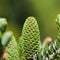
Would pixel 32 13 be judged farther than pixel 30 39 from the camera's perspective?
Yes

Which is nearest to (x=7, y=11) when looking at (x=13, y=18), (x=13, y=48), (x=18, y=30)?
(x=13, y=18)

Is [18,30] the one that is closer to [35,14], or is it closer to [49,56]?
[35,14]

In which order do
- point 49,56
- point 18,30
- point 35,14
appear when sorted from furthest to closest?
1. point 35,14
2. point 18,30
3. point 49,56

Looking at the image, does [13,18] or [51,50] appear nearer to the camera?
[51,50]

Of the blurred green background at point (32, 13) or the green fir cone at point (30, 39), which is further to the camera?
the blurred green background at point (32, 13)

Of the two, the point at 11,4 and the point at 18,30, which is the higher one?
the point at 11,4

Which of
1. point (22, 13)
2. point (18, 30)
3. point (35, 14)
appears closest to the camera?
point (18, 30)

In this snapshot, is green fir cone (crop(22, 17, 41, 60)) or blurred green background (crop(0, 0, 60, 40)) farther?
blurred green background (crop(0, 0, 60, 40))
